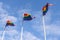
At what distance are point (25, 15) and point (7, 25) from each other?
8.83 m

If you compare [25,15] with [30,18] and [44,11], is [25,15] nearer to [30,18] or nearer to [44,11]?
[30,18]

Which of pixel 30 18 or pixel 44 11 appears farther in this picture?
pixel 30 18

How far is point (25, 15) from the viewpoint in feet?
254

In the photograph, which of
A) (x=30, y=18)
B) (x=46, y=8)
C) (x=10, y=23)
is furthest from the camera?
(x=10, y=23)

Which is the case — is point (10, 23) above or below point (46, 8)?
below

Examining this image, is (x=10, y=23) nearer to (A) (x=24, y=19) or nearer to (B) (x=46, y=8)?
(A) (x=24, y=19)

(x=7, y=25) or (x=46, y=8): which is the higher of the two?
(x=46, y=8)

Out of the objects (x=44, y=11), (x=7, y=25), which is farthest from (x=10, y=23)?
(x=44, y=11)

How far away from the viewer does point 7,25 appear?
266 feet

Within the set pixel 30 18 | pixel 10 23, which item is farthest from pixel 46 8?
pixel 10 23

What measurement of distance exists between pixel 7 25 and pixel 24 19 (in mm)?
7803

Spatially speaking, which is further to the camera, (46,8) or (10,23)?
(10,23)

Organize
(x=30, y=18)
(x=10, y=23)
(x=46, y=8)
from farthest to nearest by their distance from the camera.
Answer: (x=10, y=23) < (x=30, y=18) < (x=46, y=8)

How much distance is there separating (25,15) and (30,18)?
3.37 m
